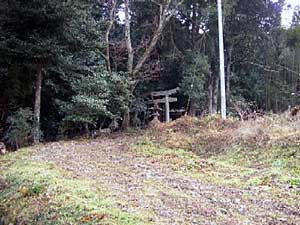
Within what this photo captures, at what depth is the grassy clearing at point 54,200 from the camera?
3.97 m

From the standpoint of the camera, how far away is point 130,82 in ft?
46.4

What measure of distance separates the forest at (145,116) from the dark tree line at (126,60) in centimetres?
5

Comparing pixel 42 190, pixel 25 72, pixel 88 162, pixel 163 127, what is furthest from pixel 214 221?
pixel 25 72

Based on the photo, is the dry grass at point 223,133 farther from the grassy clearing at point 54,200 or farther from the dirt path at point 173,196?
the grassy clearing at point 54,200

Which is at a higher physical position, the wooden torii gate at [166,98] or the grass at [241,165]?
the wooden torii gate at [166,98]

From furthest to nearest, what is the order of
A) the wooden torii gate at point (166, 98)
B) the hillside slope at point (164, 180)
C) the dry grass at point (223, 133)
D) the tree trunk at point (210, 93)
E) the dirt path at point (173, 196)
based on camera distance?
1. the tree trunk at point (210, 93)
2. the wooden torii gate at point (166, 98)
3. the dry grass at point (223, 133)
4. the hillside slope at point (164, 180)
5. the dirt path at point (173, 196)

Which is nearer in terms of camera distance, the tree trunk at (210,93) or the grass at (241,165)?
the grass at (241,165)

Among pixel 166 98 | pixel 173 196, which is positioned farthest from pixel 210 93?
pixel 173 196

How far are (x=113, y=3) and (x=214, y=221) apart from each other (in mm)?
12055

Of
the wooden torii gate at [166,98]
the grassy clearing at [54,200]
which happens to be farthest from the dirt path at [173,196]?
the wooden torii gate at [166,98]

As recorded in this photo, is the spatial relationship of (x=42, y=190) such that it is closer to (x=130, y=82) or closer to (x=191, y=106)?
(x=130, y=82)

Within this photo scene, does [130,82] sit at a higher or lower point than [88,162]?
higher

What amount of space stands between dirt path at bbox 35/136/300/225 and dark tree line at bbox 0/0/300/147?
4.44 m

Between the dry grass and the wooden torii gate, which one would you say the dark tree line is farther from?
the dry grass
